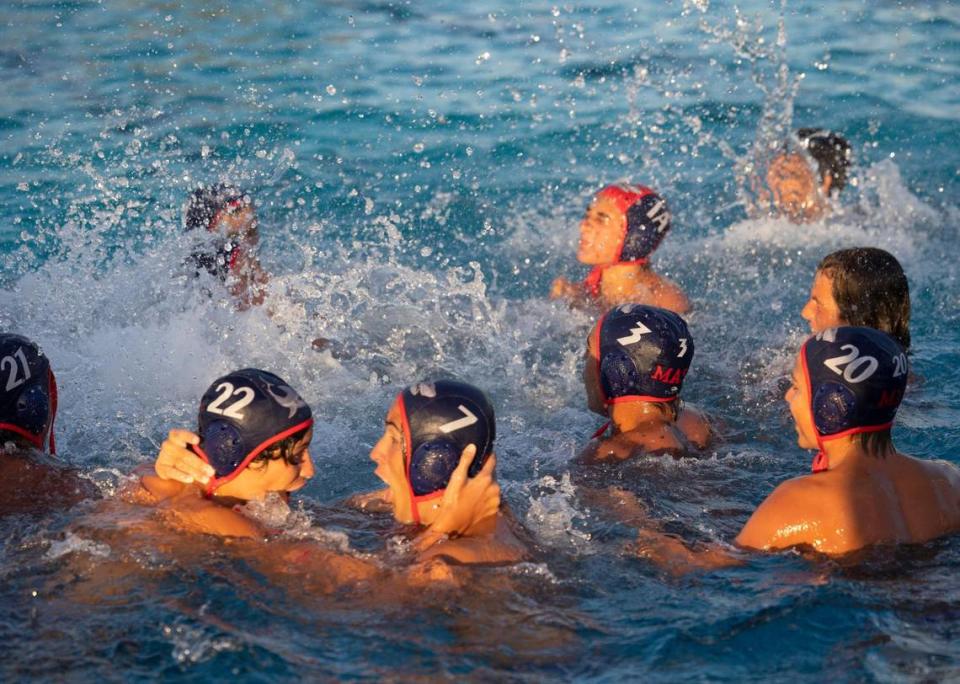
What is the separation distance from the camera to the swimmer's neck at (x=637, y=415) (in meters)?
6.39

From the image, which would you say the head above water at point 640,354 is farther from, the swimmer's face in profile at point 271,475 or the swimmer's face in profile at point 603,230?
the swimmer's face in profile at point 603,230

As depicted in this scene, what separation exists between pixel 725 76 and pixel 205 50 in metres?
7.00

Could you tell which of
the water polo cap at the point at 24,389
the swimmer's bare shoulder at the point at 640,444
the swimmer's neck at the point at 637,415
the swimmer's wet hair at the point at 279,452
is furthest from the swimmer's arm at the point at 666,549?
the water polo cap at the point at 24,389

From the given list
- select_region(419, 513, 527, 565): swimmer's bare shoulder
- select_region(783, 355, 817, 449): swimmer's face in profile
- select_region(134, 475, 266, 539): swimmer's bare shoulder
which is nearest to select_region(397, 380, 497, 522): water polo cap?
select_region(419, 513, 527, 565): swimmer's bare shoulder

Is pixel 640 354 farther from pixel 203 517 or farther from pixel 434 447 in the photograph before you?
pixel 203 517

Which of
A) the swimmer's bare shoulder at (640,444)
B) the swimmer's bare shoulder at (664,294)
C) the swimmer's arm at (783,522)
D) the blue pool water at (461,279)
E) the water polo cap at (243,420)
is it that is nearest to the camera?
the blue pool water at (461,279)

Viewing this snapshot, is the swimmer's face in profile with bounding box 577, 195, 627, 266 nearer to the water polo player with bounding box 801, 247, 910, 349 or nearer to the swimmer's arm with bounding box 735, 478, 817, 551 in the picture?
the water polo player with bounding box 801, 247, 910, 349

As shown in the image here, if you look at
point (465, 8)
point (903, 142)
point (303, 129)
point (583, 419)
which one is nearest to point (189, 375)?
point (583, 419)

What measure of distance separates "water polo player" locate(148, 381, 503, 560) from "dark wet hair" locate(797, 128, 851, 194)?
6.59 m

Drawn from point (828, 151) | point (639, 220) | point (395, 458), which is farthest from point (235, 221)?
point (828, 151)

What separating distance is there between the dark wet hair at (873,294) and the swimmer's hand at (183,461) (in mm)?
3664

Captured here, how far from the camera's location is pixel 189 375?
26.7ft

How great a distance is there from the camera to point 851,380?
196 inches

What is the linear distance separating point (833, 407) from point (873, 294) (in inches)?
66.8
